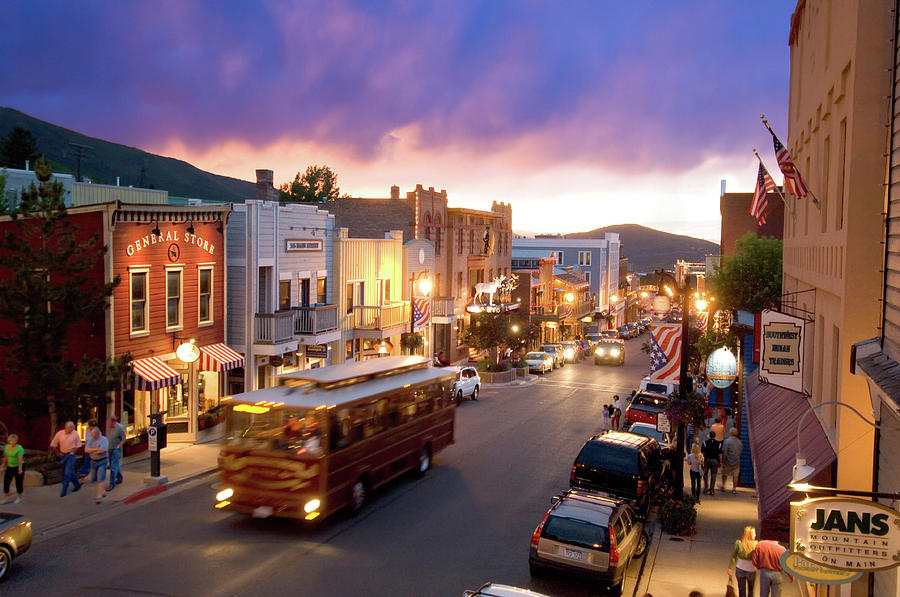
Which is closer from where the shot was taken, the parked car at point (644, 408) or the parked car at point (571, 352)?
the parked car at point (644, 408)

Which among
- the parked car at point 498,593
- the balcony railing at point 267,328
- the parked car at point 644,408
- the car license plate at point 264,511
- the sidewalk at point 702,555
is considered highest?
the balcony railing at point 267,328

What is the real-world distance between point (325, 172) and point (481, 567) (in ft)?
306

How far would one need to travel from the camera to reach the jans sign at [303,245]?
32094 mm

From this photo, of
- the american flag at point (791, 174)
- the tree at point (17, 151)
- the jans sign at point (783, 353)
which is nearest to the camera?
the american flag at point (791, 174)

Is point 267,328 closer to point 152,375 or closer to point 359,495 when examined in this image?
point 152,375

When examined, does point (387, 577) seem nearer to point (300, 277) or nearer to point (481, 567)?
point (481, 567)

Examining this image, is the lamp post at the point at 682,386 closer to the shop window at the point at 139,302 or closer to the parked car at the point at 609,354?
the shop window at the point at 139,302

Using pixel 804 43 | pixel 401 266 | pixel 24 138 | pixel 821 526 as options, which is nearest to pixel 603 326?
pixel 401 266

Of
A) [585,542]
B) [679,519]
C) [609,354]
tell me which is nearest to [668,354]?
[679,519]

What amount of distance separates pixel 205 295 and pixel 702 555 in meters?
18.5

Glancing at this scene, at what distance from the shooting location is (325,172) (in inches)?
4092

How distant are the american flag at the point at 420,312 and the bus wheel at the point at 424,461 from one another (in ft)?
58.0

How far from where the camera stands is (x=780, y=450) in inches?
524

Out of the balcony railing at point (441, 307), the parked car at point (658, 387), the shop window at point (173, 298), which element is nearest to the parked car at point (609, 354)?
the balcony railing at point (441, 307)
